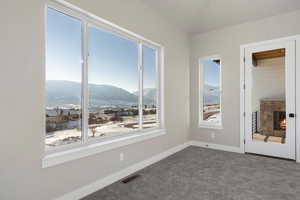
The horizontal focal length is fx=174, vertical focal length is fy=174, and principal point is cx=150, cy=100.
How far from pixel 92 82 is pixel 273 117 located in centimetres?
378

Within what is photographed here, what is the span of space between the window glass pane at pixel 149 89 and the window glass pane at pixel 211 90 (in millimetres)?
1725

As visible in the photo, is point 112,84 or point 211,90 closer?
point 112,84

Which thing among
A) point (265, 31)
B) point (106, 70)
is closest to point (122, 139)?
point (106, 70)

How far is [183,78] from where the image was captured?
183 inches

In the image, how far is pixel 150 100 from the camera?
373 centimetres

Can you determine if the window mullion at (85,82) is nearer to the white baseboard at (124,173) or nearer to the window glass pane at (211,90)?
the white baseboard at (124,173)

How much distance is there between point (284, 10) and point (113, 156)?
4.40 m

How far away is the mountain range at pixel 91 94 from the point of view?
2164 mm

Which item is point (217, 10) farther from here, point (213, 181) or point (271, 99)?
point (213, 181)

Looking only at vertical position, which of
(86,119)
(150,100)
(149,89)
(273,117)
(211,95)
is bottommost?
(273,117)

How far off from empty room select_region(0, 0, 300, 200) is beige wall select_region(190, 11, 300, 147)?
24 mm

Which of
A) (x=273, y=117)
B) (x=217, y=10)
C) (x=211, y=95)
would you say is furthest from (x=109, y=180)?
(x=217, y=10)

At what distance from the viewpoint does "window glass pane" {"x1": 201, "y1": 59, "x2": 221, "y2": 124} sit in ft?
15.1

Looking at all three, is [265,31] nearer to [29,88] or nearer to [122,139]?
[122,139]
